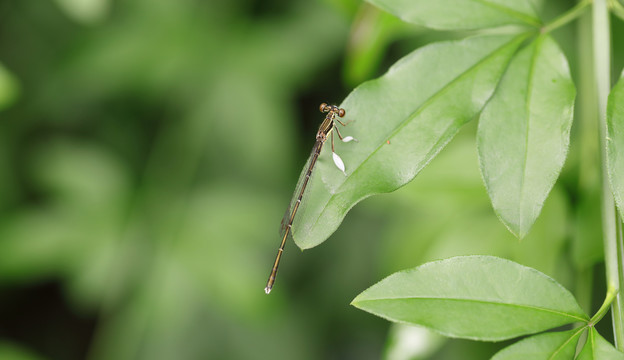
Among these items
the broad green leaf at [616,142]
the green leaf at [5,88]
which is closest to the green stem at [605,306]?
the broad green leaf at [616,142]

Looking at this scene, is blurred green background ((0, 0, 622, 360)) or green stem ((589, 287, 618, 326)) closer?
green stem ((589, 287, 618, 326))

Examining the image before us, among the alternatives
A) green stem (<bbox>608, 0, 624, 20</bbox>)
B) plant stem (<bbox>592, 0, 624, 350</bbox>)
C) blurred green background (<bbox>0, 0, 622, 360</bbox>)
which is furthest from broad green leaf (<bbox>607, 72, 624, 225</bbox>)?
blurred green background (<bbox>0, 0, 622, 360</bbox>)

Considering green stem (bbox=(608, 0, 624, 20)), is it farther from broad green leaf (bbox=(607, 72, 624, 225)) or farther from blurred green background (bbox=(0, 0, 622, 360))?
blurred green background (bbox=(0, 0, 622, 360))

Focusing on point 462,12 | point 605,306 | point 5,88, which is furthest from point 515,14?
point 5,88

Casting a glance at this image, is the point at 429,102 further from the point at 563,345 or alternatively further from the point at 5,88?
the point at 5,88

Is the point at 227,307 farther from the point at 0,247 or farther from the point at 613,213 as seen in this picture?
the point at 613,213
